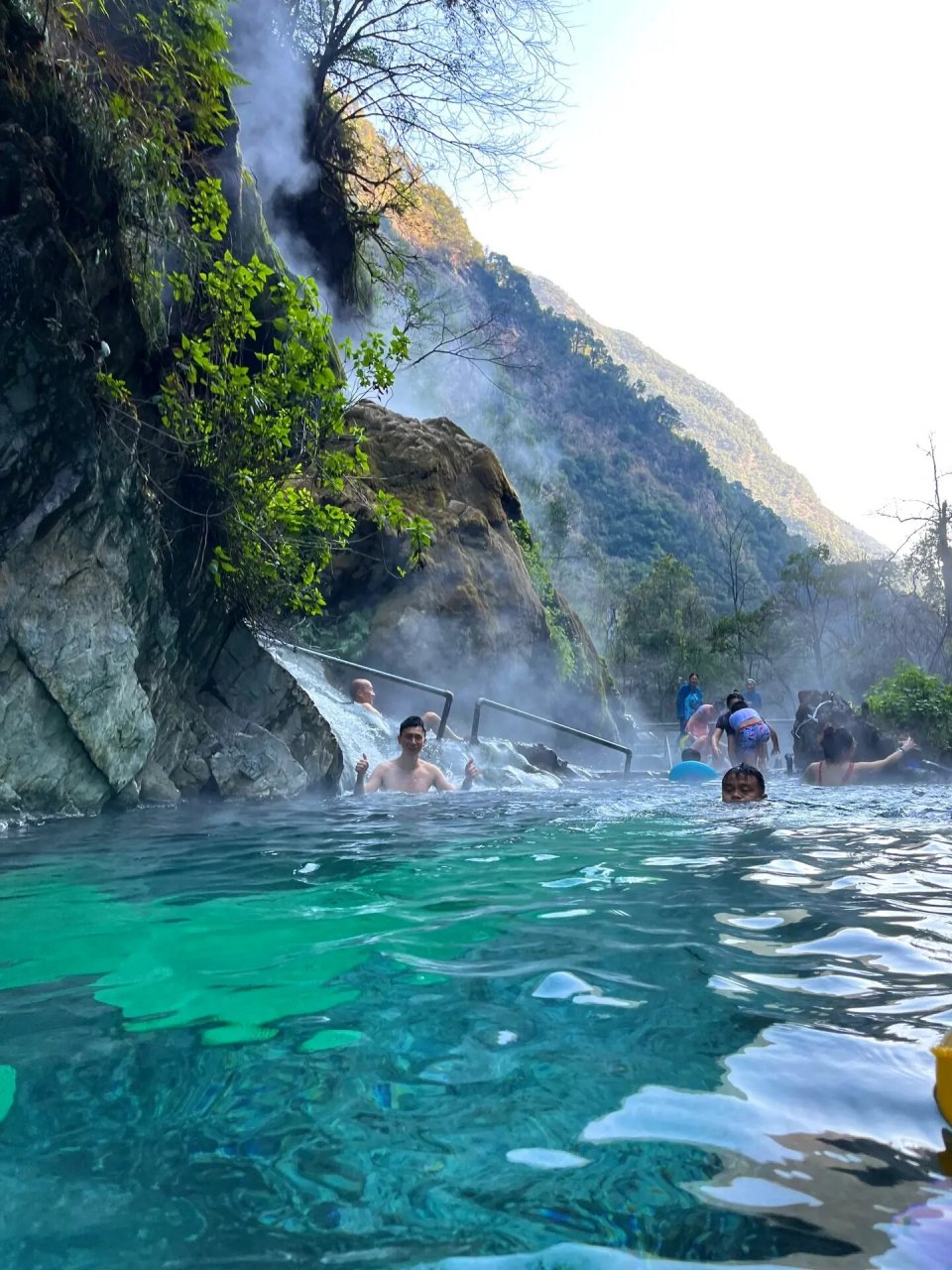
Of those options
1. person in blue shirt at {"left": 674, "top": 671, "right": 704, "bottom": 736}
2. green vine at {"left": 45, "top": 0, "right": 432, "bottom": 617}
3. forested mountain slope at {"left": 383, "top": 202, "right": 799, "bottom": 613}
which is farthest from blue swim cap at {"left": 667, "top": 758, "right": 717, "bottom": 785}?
forested mountain slope at {"left": 383, "top": 202, "right": 799, "bottom": 613}

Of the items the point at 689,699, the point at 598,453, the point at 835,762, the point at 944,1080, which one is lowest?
the point at 835,762

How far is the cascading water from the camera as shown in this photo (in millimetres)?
10375

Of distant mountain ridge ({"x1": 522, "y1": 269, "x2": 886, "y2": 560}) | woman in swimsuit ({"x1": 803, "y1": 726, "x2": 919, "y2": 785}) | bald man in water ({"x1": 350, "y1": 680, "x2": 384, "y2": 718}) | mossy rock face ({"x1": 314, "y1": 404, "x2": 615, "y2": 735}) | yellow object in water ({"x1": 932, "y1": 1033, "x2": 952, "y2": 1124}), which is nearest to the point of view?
yellow object in water ({"x1": 932, "y1": 1033, "x2": 952, "y2": 1124})

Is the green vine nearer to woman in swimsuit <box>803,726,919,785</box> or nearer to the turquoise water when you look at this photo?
the turquoise water

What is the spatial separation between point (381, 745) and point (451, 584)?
13.4 ft

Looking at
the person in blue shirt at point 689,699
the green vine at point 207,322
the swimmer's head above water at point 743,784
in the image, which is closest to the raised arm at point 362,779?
the green vine at point 207,322

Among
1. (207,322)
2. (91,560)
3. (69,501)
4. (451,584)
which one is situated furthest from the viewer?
(451,584)

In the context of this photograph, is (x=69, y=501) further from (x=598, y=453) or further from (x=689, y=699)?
(x=598, y=453)

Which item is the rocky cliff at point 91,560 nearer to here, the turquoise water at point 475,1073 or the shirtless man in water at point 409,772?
the shirtless man in water at point 409,772

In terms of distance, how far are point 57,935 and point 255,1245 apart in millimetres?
2046

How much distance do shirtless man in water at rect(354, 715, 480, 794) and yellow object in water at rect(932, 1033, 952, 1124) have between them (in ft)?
22.5

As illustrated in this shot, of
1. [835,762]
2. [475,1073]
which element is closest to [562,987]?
[475,1073]

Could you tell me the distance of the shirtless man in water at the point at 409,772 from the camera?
828 cm

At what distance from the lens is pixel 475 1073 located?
1.76 m
